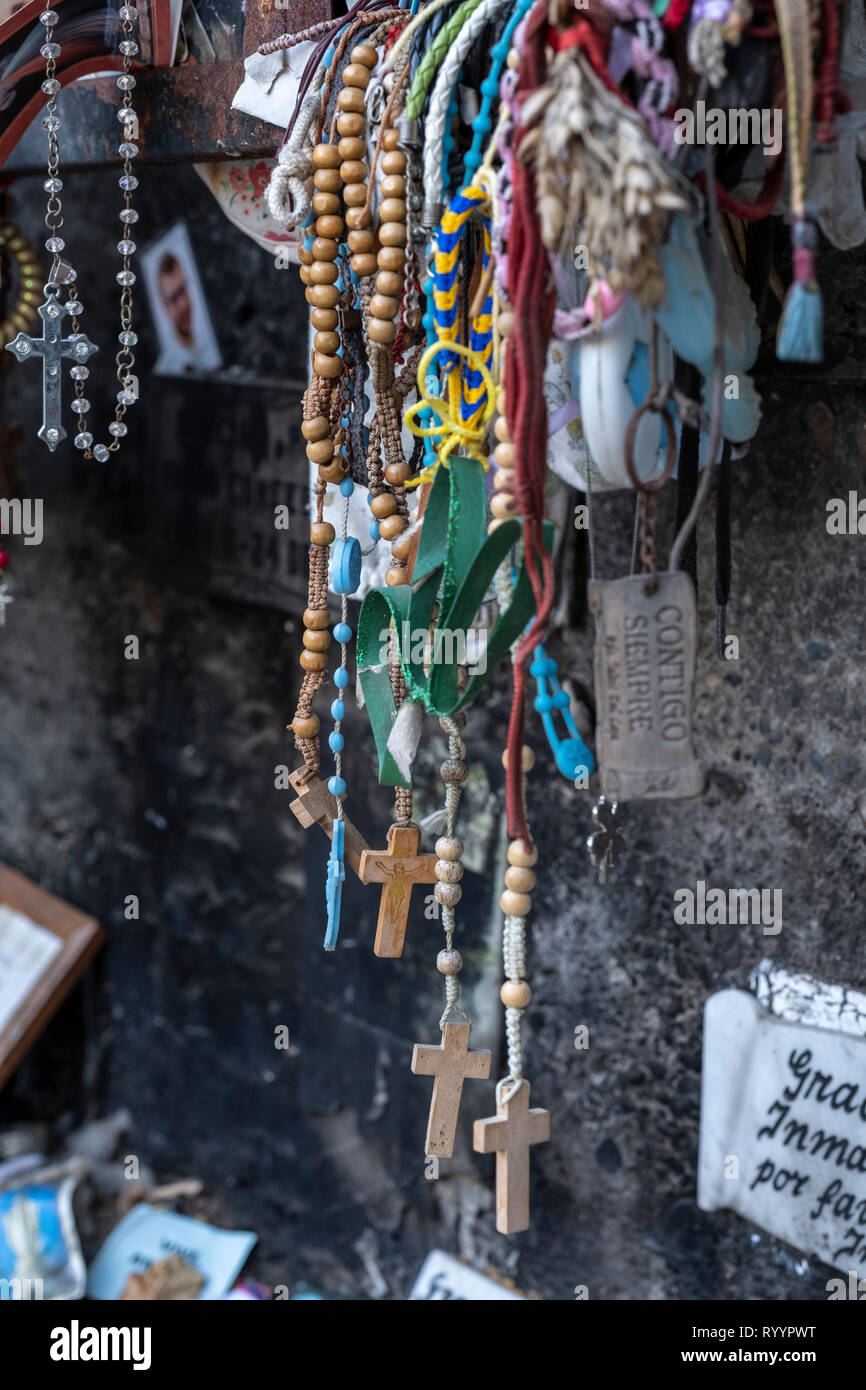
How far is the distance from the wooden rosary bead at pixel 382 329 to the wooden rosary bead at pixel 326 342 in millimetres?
60

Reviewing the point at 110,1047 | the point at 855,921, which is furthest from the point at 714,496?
the point at 110,1047

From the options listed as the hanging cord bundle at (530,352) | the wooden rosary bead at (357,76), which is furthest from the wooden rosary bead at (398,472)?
the wooden rosary bead at (357,76)

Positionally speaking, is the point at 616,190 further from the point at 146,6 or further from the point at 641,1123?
the point at 641,1123

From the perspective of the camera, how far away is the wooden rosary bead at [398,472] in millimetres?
1326

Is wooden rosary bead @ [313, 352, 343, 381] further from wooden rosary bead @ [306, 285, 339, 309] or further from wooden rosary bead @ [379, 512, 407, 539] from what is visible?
wooden rosary bead @ [379, 512, 407, 539]

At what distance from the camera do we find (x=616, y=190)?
0.96 meters

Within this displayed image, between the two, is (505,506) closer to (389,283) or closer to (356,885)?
(389,283)

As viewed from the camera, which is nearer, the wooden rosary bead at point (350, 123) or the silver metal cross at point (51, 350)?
the wooden rosary bead at point (350, 123)

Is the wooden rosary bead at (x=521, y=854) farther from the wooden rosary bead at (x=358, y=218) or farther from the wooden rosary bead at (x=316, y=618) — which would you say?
the wooden rosary bead at (x=358, y=218)

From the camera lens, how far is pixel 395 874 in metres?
1.42

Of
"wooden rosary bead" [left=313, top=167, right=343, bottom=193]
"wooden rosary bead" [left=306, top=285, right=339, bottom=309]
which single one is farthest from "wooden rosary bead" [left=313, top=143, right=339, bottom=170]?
"wooden rosary bead" [left=306, top=285, right=339, bottom=309]

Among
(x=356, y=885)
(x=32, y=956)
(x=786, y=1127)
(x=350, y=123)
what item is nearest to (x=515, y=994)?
(x=786, y=1127)

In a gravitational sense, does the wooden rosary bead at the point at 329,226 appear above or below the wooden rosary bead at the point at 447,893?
above

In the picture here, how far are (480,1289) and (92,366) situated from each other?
1922 mm
